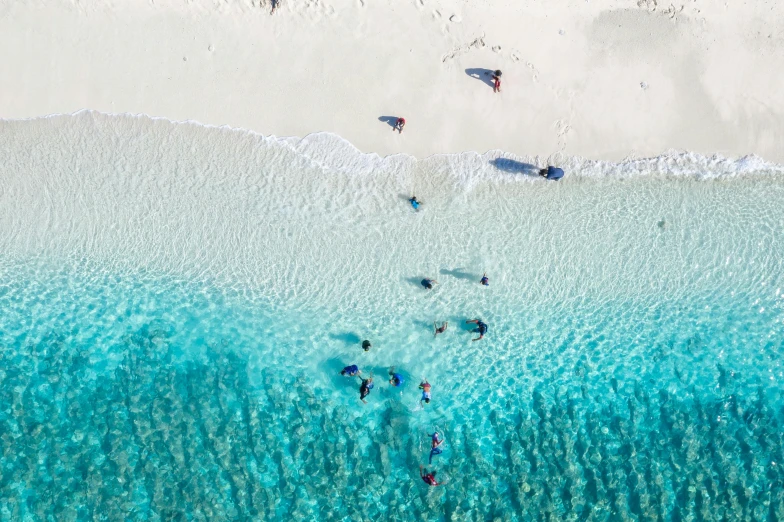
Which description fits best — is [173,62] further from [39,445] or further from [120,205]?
[39,445]

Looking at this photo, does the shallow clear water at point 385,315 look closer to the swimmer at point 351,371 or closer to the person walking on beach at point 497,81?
the swimmer at point 351,371

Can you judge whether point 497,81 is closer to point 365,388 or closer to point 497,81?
point 497,81

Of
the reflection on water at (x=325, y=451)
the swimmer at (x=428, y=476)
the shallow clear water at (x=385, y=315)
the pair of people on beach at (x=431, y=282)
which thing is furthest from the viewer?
the pair of people on beach at (x=431, y=282)

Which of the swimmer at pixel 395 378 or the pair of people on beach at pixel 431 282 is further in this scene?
the pair of people on beach at pixel 431 282

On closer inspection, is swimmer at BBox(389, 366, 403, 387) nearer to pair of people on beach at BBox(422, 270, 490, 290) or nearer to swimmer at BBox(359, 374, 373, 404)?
swimmer at BBox(359, 374, 373, 404)

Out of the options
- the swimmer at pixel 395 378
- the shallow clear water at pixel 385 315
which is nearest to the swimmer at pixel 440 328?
the shallow clear water at pixel 385 315

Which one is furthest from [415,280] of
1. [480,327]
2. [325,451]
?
[325,451]

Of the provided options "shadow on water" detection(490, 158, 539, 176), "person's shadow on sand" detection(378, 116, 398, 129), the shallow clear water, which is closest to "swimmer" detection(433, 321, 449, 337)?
the shallow clear water
